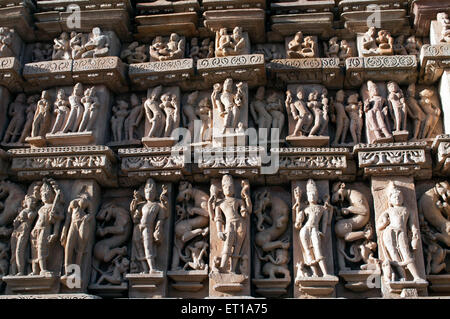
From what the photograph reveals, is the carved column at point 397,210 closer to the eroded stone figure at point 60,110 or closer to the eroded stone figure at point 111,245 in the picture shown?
the eroded stone figure at point 111,245

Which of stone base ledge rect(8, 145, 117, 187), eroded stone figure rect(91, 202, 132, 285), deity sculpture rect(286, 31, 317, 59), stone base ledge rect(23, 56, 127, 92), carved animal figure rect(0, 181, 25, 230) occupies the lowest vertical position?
eroded stone figure rect(91, 202, 132, 285)

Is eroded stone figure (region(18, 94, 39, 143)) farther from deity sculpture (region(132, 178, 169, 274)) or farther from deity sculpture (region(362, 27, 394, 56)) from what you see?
deity sculpture (region(362, 27, 394, 56))

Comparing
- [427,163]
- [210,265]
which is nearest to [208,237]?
[210,265]

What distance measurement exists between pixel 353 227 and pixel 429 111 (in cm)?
181

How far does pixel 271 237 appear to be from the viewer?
6.93 m

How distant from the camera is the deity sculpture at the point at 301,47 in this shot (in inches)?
313

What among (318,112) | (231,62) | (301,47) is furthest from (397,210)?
(231,62)

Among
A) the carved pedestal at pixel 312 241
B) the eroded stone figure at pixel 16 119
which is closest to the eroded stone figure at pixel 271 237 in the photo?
the carved pedestal at pixel 312 241

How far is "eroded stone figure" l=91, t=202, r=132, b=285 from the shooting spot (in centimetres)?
687

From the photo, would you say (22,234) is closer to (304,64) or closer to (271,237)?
(271,237)

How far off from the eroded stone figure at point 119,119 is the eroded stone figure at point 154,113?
0.30 m

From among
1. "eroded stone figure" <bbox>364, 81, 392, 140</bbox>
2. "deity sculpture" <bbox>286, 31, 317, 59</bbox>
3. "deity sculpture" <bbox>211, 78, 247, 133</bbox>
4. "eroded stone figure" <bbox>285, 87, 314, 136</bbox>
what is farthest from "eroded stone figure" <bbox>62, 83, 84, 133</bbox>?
"eroded stone figure" <bbox>364, 81, 392, 140</bbox>

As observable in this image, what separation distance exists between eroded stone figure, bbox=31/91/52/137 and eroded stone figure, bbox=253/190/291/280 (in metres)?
2.84
